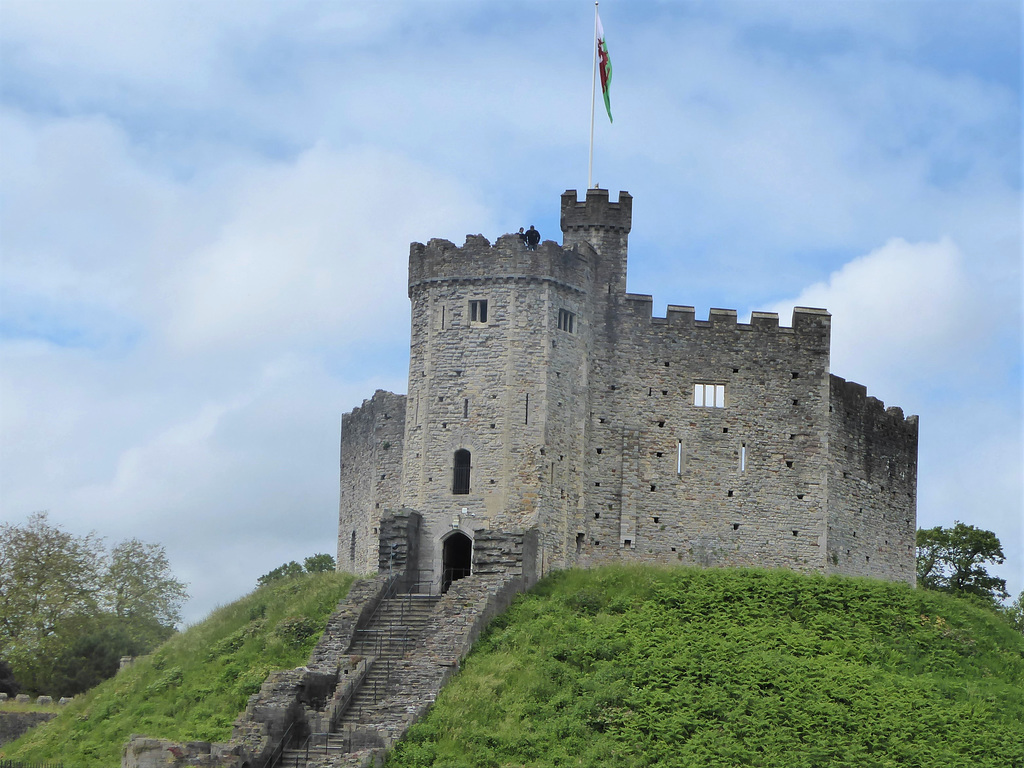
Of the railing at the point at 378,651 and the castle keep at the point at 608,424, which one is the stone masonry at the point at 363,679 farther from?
the castle keep at the point at 608,424

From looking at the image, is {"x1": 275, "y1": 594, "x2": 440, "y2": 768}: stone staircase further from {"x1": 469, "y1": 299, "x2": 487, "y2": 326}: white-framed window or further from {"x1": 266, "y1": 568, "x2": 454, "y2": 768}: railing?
{"x1": 469, "y1": 299, "x2": 487, "y2": 326}: white-framed window

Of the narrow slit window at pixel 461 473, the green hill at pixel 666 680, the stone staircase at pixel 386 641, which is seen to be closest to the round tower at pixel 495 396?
the narrow slit window at pixel 461 473

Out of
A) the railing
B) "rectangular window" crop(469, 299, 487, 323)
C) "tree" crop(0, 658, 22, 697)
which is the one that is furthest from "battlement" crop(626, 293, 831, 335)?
"tree" crop(0, 658, 22, 697)

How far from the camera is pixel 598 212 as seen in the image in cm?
5328

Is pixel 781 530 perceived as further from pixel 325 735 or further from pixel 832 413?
pixel 325 735

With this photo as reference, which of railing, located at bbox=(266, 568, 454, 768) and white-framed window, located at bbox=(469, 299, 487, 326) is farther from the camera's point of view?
white-framed window, located at bbox=(469, 299, 487, 326)

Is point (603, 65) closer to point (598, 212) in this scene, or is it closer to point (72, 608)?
point (598, 212)

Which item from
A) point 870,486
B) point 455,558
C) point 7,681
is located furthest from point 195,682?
point 870,486

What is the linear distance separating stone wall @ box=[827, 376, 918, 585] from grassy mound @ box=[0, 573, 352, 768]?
16.6 m

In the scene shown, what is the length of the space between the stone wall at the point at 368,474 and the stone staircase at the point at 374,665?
793cm

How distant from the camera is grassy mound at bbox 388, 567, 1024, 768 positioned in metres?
37.0

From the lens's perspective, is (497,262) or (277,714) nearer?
(277,714)

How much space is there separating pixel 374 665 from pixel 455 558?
7446 mm

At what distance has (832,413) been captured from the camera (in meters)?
53.0
